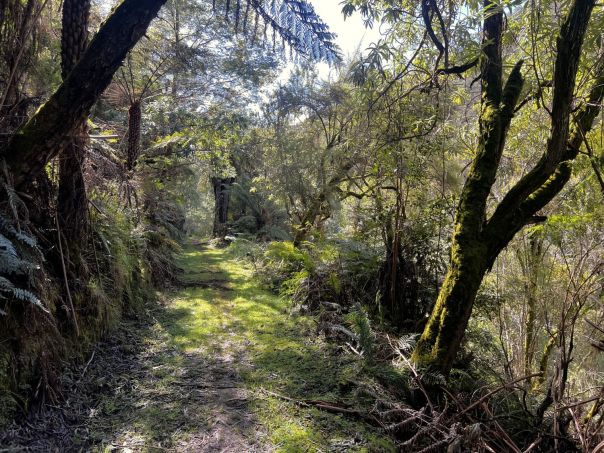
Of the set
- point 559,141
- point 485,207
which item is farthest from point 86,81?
point 559,141

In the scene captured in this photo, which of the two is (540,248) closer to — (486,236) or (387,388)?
(486,236)

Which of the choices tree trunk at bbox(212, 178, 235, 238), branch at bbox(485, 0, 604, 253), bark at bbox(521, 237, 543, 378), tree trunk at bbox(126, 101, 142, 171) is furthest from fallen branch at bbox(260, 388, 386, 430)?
tree trunk at bbox(212, 178, 235, 238)

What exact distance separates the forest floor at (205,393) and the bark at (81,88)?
1890mm

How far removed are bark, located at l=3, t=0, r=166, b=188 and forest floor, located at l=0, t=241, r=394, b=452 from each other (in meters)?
1.89

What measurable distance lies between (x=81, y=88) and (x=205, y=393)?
274cm

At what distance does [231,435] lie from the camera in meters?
2.74

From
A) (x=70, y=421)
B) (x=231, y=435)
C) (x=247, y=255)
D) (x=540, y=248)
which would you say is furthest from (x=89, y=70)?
(x=247, y=255)

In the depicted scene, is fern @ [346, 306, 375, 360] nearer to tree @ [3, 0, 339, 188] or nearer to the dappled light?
the dappled light

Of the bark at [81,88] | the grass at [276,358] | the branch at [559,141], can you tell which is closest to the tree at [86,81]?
the bark at [81,88]

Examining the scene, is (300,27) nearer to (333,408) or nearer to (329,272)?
(333,408)

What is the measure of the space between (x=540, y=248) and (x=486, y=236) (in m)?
3.94

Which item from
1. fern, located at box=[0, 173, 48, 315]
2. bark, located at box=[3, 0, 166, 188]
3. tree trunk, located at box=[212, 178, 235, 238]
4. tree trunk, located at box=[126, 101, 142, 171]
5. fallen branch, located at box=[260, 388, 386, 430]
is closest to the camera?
fern, located at box=[0, 173, 48, 315]

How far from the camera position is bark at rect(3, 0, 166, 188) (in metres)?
2.76

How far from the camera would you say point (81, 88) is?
9.13 feet
